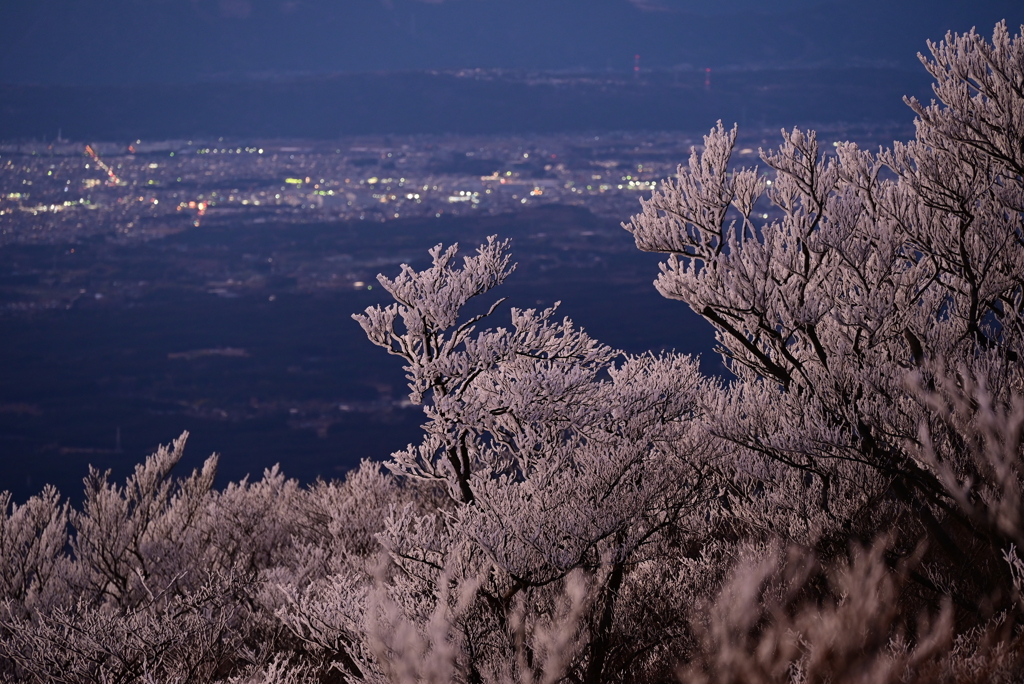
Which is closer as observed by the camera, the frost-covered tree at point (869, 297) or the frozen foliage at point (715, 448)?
the frozen foliage at point (715, 448)

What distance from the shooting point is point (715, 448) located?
10.9m

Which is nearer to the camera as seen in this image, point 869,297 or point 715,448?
point 869,297

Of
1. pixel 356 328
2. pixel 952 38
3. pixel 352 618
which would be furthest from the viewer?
pixel 356 328

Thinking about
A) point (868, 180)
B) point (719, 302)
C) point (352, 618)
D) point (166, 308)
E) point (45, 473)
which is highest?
point (868, 180)

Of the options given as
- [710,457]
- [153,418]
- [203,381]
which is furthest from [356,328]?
[710,457]

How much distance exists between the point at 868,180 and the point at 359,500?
1225cm

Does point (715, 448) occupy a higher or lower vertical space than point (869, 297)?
lower

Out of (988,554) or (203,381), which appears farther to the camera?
(203,381)

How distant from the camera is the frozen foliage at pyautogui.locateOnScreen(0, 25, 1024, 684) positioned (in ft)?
28.8

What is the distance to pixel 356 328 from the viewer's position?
142 m

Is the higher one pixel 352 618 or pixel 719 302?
pixel 719 302

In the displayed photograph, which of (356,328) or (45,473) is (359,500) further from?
(356,328)

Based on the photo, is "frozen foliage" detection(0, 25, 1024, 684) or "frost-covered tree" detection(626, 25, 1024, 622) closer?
"frozen foliage" detection(0, 25, 1024, 684)

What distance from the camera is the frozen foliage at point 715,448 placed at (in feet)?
28.8
